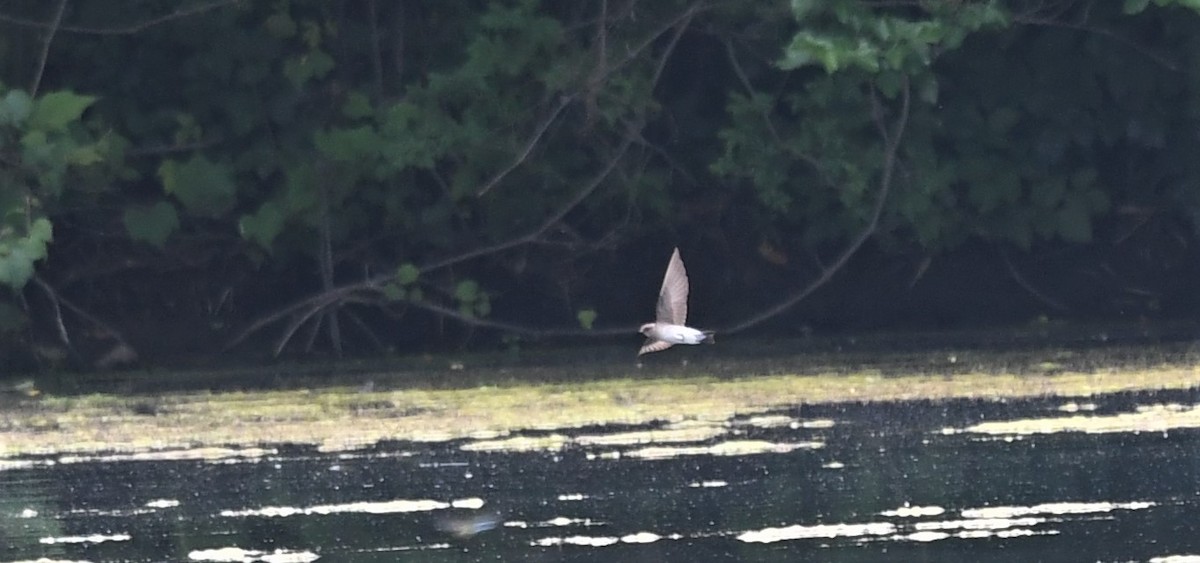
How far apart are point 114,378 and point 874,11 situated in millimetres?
3385

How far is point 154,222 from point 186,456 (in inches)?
94.0

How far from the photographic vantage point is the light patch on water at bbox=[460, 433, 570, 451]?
561 centimetres

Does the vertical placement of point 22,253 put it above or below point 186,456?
above

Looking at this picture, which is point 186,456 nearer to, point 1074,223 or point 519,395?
point 519,395

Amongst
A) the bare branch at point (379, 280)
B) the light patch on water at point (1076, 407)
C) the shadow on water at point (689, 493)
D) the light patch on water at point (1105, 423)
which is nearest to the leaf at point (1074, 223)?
the bare branch at point (379, 280)

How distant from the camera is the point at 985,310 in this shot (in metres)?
8.59

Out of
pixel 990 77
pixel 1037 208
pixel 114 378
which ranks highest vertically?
pixel 990 77

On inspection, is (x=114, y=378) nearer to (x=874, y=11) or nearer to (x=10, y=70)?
(x=10, y=70)

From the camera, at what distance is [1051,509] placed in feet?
14.9

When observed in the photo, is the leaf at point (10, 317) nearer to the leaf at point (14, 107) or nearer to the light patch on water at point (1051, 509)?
the leaf at point (14, 107)

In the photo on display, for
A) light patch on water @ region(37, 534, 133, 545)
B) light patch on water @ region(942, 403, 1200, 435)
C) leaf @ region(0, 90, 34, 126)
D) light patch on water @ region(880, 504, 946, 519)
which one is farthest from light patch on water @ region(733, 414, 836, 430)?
leaf @ region(0, 90, 34, 126)

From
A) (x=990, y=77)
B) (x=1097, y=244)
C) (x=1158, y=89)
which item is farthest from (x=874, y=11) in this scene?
(x=1097, y=244)

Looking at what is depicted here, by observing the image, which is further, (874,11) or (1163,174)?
(1163,174)

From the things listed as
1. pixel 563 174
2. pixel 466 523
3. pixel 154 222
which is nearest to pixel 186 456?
pixel 466 523
